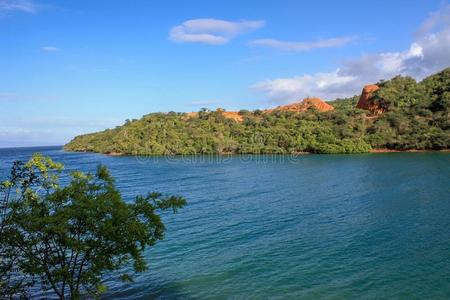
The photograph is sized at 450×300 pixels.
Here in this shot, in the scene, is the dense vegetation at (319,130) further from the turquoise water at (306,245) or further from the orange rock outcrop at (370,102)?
the turquoise water at (306,245)

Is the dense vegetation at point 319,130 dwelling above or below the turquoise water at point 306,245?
above

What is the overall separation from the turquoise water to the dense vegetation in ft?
211

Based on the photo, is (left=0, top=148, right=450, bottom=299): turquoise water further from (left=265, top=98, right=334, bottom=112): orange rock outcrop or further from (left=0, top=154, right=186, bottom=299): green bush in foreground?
(left=265, top=98, right=334, bottom=112): orange rock outcrop

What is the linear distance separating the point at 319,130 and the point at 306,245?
104 metres

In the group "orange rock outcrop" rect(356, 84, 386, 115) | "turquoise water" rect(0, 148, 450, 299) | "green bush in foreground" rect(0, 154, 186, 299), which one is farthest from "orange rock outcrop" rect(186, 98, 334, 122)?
"green bush in foreground" rect(0, 154, 186, 299)

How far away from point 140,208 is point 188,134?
137492 mm

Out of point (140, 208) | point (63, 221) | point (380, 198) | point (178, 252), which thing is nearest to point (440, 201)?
point (380, 198)

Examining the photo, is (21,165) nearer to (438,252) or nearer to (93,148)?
(438,252)

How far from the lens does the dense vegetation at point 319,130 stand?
114 meters

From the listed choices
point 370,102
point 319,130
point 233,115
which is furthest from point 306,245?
point 233,115

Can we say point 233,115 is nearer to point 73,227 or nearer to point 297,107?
point 297,107

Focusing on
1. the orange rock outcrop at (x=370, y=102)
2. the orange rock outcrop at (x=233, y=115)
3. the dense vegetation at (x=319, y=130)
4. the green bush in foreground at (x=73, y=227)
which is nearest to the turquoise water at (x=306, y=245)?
the green bush in foreground at (x=73, y=227)

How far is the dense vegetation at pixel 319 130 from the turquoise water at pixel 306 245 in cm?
6417

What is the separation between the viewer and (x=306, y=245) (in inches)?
1116
